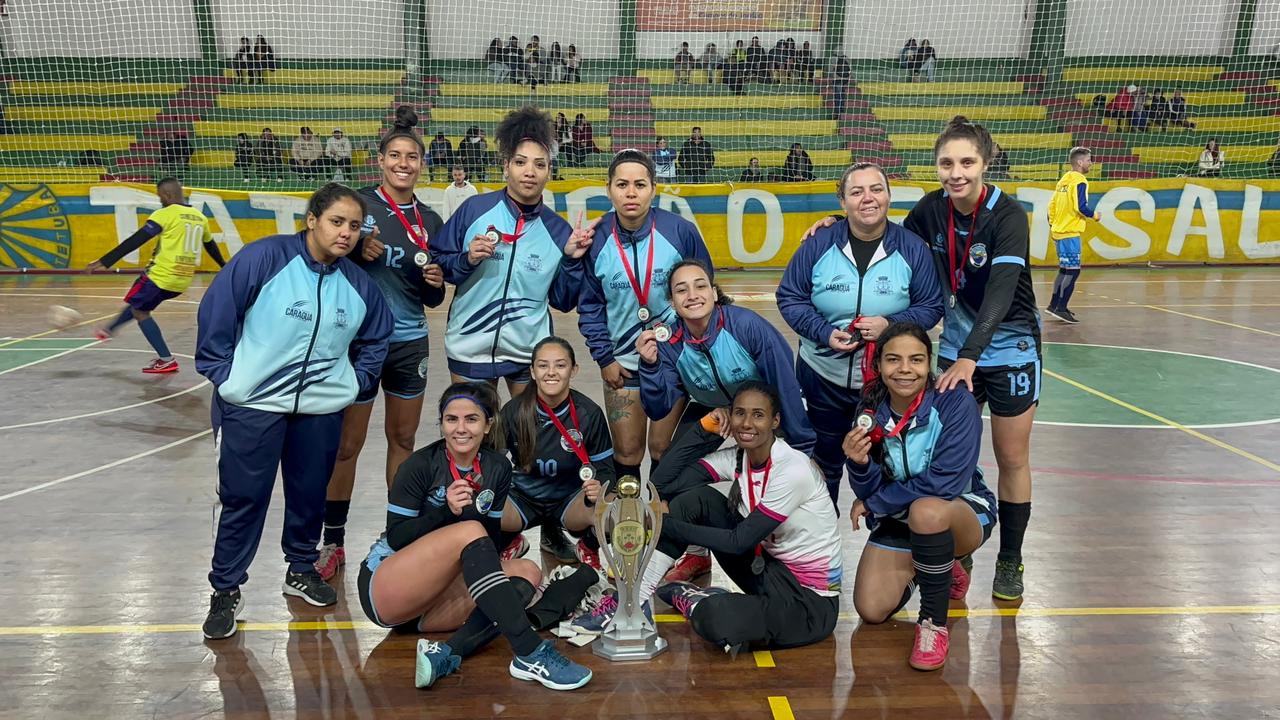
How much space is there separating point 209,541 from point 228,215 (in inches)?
465

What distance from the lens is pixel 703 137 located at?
735 inches

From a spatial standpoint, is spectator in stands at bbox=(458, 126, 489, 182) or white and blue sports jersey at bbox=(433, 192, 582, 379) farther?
spectator in stands at bbox=(458, 126, 489, 182)

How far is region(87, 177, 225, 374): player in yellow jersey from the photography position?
A: 9.45m

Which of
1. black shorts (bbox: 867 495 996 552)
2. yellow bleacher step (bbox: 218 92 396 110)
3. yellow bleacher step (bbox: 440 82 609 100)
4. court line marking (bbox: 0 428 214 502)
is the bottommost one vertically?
court line marking (bbox: 0 428 214 502)

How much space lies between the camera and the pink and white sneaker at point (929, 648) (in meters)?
4.10

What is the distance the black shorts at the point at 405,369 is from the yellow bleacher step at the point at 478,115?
14093mm

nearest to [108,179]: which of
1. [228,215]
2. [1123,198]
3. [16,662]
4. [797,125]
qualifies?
[228,215]

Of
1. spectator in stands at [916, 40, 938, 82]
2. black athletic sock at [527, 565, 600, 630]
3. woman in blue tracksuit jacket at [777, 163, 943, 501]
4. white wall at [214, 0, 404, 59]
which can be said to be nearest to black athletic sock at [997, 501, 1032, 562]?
woman in blue tracksuit jacket at [777, 163, 943, 501]

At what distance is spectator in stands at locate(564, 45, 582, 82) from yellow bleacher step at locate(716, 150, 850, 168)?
120 inches

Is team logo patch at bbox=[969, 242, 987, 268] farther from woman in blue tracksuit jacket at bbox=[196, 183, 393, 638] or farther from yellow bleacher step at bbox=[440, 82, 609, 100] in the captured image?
yellow bleacher step at bbox=[440, 82, 609, 100]

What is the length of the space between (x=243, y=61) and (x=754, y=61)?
9138 mm

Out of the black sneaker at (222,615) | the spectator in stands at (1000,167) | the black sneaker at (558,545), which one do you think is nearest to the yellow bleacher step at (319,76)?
the spectator in stands at (1000,167)

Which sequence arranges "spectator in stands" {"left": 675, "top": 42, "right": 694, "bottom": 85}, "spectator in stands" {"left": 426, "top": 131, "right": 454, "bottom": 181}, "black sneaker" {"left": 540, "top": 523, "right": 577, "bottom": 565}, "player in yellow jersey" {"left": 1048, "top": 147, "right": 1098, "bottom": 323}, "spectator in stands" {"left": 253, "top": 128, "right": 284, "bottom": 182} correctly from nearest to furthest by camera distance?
"black sneaker" {"left": 540, "top": 523, "right": 577, "bottom": 565} → "player in yellow jersey" {"left": 1048, "top": 147, "right": 1098, "bottom": 323} → "spectator in stands" {"left": 426, "top": 131, "right": 454, "bottom": 181} → "spectator in stands" {"left": 253, "top": 128, "right": 284, "bottom": 182} → "spectator in stands" {"left": 675, "top": 42, "right": 694, "bottom": 85}

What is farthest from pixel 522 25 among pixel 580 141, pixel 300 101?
pixel 300 101
